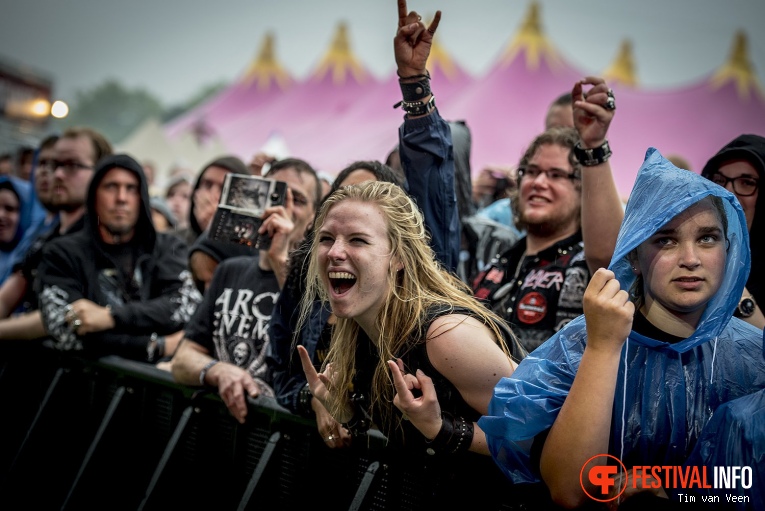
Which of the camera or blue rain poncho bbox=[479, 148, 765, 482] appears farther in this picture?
the camera

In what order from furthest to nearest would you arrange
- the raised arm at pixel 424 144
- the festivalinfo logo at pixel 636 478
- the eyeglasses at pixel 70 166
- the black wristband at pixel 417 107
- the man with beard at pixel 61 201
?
the eyeglasses at pixel 70 166 → the man with beard at pixel 61 201 → the black wristband at pixel 417 107 → the raised arm at pixel 424 144 → the festivalinfo logo at pixel 636 478

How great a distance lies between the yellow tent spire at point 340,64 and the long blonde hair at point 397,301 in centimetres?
2146

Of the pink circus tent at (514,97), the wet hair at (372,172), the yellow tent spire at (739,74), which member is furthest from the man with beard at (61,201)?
the yellow tent spire at (739,74)

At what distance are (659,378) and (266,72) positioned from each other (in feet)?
84.2

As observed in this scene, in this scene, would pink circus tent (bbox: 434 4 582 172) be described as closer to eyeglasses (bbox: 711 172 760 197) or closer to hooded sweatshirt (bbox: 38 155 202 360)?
hooded sweatshirt (bbox: 38 155 202 360)

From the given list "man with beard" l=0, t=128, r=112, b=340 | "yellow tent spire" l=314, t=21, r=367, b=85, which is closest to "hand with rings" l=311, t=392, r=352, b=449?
"man with beard" l=0, t=128, r=112, b=340

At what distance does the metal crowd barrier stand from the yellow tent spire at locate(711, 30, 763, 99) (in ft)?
46.3

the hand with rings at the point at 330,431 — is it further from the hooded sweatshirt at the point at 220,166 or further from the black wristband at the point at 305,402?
the hooded sweatshirt at the point at 220,166

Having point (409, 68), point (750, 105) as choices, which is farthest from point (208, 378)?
point (750, 105)

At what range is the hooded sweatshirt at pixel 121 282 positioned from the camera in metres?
4.29

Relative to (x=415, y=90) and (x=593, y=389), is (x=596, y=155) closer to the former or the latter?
(x=415, y=90)

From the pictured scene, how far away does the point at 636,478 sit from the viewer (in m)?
2.07

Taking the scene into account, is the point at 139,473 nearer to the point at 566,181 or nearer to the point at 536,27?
the point at 566,181

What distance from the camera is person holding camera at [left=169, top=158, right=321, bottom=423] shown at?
11.5 feet
